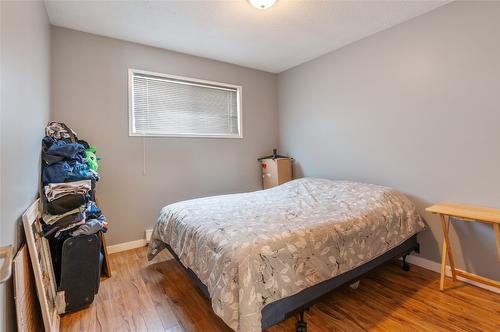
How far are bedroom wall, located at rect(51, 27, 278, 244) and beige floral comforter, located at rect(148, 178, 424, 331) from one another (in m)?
0.81

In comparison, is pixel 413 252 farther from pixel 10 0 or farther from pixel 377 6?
pixel 10 0

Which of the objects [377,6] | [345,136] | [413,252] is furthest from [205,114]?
[413,252]

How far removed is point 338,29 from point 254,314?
2.88 metres

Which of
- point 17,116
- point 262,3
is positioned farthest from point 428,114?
point 17,116

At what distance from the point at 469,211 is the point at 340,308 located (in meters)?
1.30

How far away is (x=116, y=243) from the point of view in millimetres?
2889

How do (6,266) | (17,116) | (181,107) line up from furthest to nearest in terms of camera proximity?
(181,107), (17,116), (6,266)

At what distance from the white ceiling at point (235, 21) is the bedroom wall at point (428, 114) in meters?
0.28

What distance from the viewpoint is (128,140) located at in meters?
2.94

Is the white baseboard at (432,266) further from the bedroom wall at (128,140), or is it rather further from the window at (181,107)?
the window at (181,107)

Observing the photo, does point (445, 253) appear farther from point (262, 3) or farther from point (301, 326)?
point (262, 3)

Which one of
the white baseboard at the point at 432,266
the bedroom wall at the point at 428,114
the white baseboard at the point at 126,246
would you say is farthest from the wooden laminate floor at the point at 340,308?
the white baseboard at the point at 126,246

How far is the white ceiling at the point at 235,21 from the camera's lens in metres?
2.22

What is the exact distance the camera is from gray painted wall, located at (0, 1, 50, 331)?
1.07m
